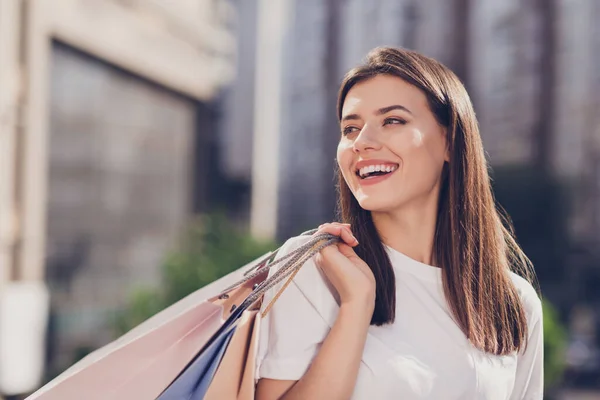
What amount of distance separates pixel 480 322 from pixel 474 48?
16305 millimetres

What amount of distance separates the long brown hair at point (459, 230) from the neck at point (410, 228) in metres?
0.02

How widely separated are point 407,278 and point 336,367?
315mm

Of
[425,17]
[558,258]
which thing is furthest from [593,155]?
[425,17]

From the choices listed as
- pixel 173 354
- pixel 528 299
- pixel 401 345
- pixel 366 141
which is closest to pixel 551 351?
pixel 528 299

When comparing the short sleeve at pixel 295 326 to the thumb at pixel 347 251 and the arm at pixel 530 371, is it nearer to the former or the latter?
the thumb at pixel 347 251

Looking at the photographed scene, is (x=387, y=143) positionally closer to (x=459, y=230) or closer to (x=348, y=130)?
(x=348, y=130)

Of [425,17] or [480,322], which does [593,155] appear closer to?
[425,17]

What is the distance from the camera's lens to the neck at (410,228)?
1.63 meters

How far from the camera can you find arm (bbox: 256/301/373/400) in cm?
136

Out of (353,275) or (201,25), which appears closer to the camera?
(353,275)

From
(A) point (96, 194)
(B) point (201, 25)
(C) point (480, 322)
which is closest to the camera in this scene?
(C) point (480, 322)

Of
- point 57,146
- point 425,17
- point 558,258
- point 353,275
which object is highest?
point 425,17

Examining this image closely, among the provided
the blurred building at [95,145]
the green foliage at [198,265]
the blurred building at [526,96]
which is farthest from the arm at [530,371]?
the blurred building at [526,96]

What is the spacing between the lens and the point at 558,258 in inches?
652
